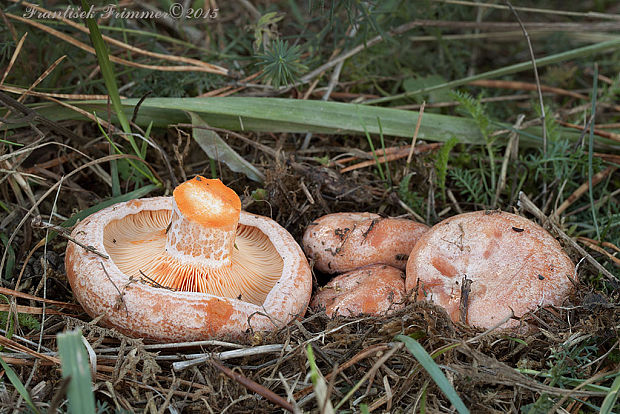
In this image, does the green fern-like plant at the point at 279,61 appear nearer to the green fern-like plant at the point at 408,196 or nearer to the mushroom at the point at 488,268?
the green fern-like plant at the point at 408,196

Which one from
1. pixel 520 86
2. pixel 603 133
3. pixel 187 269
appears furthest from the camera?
pixel 520 86

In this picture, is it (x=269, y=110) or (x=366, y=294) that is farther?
(x=269, y=110)

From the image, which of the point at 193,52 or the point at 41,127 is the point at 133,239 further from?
the point at 193,52

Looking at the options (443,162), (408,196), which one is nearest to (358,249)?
(408,196)

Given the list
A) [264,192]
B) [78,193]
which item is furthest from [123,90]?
[264,192]

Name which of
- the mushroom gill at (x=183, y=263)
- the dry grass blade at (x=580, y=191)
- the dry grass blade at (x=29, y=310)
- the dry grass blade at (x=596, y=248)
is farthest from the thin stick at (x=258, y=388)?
the dry grass blade at (x=580, y=191)

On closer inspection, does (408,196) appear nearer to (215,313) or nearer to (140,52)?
(215,313)
